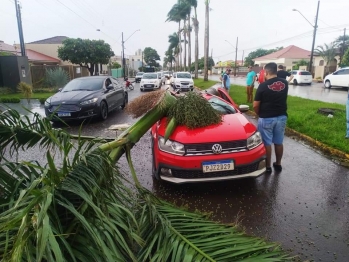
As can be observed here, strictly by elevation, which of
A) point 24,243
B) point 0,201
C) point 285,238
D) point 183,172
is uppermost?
point 24,243

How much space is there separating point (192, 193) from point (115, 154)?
2.01m

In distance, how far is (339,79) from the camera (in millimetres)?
21422

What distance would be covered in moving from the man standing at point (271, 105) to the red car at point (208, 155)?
0.70m

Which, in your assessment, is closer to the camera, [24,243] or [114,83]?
[24,243]

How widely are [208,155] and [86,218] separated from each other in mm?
2526

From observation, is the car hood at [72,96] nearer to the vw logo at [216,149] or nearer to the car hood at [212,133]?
the car hood at [212,133]

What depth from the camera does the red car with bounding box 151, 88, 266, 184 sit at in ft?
11.8

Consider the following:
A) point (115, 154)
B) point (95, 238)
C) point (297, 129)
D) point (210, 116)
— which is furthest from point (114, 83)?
point (95, 238)

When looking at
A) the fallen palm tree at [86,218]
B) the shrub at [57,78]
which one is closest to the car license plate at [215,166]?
the fallen palm tree at [86,218]

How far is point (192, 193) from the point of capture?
3.91m

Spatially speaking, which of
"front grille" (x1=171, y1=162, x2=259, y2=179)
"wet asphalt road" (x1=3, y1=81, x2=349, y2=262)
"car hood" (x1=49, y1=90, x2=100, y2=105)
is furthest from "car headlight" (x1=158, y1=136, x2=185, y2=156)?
"car hood" (x1=49, y1=90, x2=100, y2=105)

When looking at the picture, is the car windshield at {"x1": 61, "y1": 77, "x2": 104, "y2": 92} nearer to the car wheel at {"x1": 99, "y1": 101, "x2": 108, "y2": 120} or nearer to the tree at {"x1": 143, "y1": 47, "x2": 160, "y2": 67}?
the car wheel at {"x1": 99, "y1": 101, "x2": 108, "y2": 120}

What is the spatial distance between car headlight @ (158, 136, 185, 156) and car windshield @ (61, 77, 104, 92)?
6905 millimetres

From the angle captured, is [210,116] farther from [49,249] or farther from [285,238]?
[49,249]
